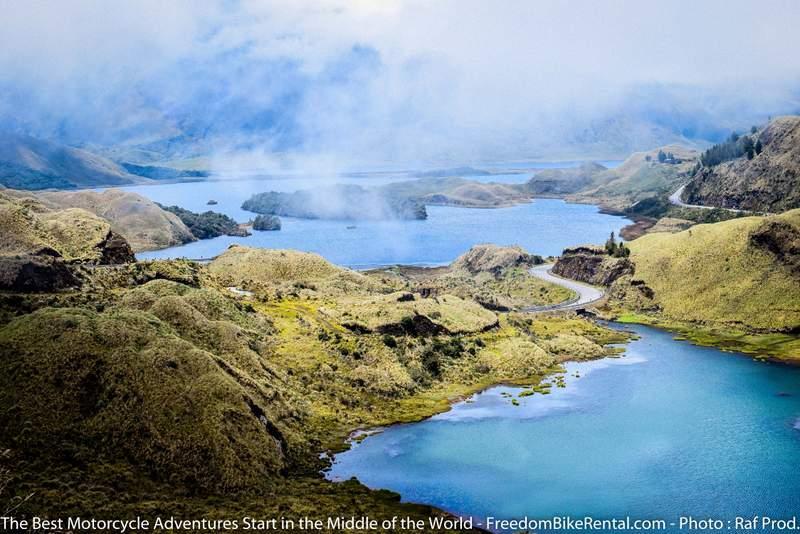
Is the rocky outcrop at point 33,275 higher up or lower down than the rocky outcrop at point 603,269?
higher up

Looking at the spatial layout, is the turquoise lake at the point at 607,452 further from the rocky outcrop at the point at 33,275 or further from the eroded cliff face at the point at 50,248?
the eroded cliff face at the point at 50,248

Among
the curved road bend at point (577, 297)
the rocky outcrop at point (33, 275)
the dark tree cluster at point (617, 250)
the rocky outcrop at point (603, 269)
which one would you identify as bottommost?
the curved road bend at point (577, 297)

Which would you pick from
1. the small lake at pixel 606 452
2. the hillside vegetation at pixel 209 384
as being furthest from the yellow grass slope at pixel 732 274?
the hillside vegetation at pixel 209 384

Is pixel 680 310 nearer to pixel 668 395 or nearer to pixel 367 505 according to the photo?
pixel 668 395

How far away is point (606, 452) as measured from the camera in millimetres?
82562

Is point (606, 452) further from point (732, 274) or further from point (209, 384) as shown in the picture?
point (732, 274)

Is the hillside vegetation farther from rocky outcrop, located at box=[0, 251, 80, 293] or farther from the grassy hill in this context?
the grassy hill

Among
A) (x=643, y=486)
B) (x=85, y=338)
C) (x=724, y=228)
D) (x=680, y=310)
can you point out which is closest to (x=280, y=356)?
(x=85, y=338)

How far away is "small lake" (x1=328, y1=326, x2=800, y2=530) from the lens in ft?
231

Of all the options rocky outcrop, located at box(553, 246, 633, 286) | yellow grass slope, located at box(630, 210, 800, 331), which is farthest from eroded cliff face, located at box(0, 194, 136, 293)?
yellow grass slope, located at box(630, 210, 800, 331)

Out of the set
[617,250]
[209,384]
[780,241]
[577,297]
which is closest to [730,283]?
[780,241]

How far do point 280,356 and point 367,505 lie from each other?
123ft

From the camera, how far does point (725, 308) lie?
508 feet

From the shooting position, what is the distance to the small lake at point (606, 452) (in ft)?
231
